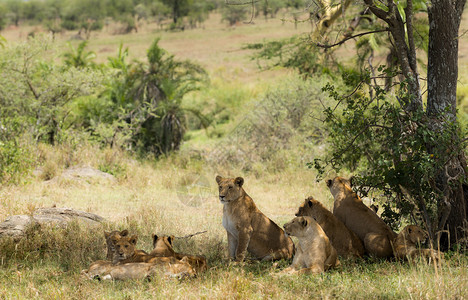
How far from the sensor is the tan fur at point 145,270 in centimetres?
634

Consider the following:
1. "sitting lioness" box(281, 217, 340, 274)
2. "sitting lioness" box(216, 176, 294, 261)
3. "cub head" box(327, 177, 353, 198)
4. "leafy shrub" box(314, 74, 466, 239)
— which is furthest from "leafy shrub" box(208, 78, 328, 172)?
"sitting lioness" box(281, 217, 340, 274)

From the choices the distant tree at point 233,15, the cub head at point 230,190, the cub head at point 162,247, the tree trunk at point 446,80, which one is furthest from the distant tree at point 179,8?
the cub head at point 162,247

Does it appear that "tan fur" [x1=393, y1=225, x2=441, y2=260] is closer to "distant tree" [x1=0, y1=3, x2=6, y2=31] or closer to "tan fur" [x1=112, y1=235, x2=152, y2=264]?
"tan fur" [x1=112, y1=235, x2=152, y2=264]

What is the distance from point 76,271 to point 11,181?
6261mm

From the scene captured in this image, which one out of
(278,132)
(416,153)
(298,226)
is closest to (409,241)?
(416,153)

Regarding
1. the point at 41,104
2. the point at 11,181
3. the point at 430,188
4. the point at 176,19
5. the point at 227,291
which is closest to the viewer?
the point at 227,291

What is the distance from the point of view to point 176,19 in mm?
Answer: 81312

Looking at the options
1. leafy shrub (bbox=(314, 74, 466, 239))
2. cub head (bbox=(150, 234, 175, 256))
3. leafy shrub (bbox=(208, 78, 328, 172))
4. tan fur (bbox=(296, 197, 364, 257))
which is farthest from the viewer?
leafy shrub (bbox=(208, 78, 328, 172))

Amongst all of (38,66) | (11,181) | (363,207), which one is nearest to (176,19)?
(38,66)

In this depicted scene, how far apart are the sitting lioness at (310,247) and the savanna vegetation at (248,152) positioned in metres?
0.19

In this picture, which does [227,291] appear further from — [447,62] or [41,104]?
[41,104]

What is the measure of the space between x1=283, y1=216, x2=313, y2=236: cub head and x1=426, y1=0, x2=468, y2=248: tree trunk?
2.07 m

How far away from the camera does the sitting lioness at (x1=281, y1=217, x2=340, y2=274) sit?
Answer: 22.0 feet

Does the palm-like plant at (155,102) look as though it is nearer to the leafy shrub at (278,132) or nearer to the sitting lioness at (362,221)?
the leafy shrub at (278,132)
